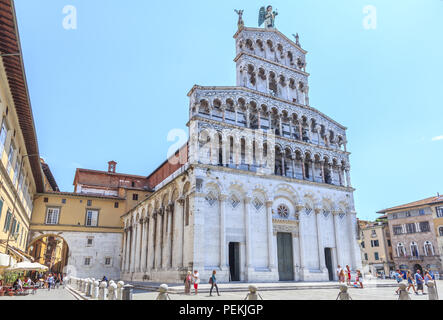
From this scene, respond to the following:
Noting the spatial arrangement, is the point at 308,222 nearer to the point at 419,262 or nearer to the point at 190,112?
the point at 190,112

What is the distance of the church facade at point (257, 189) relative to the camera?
78.0ft

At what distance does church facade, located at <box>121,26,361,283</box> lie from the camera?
23781mm

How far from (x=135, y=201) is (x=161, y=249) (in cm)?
1520

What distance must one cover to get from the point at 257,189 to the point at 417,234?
3617cm

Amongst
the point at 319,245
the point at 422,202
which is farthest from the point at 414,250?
the point at 319,245

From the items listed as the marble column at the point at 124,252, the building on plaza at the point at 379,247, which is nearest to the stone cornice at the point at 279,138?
the marble column at the point at 124,252

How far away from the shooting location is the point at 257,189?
25.9 metres

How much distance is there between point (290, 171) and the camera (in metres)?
29.1

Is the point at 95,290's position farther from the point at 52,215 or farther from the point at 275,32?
the point at 275,32

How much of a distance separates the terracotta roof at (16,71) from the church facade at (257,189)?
10590mm

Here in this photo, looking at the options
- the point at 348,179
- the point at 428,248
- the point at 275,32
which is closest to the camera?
the point at 348,179

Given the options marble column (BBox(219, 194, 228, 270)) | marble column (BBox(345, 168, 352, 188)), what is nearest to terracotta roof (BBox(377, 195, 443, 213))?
marble column (BBox(345, 168, 352, 188))

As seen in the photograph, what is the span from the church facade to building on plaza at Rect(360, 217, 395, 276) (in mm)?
30532

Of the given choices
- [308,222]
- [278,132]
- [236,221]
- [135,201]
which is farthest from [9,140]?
[135,201]
